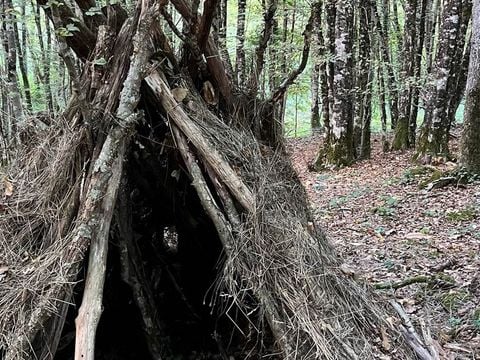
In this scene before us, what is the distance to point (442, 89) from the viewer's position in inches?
399

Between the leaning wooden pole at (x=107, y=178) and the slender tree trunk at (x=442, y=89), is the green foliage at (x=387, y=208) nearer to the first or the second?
the slender tree trunk at (x=442, y=89)

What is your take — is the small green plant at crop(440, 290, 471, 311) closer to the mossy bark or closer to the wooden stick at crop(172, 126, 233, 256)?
the wooden stick at crop(172, 126, 233, 256)

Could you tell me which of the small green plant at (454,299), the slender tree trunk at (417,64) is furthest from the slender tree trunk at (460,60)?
the small green plant at (454,299)

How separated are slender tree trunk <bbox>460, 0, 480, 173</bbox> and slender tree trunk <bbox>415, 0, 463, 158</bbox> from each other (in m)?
1.65

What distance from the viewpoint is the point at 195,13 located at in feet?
12.9

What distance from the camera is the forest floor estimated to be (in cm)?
470

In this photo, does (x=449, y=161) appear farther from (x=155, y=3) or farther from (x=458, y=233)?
(x=155, y=3)

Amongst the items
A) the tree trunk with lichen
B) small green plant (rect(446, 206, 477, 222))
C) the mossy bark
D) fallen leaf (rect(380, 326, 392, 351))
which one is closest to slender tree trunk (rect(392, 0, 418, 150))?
the mossy bark

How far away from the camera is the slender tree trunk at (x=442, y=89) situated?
9727 mm

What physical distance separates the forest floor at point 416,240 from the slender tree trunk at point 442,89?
1.93 feet

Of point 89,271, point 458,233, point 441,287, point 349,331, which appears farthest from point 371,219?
point 89,271

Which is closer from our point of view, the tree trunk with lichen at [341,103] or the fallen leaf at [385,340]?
the fallen leaf at [385,340]

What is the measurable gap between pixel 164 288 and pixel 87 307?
1718 millimetres

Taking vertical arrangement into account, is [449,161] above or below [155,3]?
below
